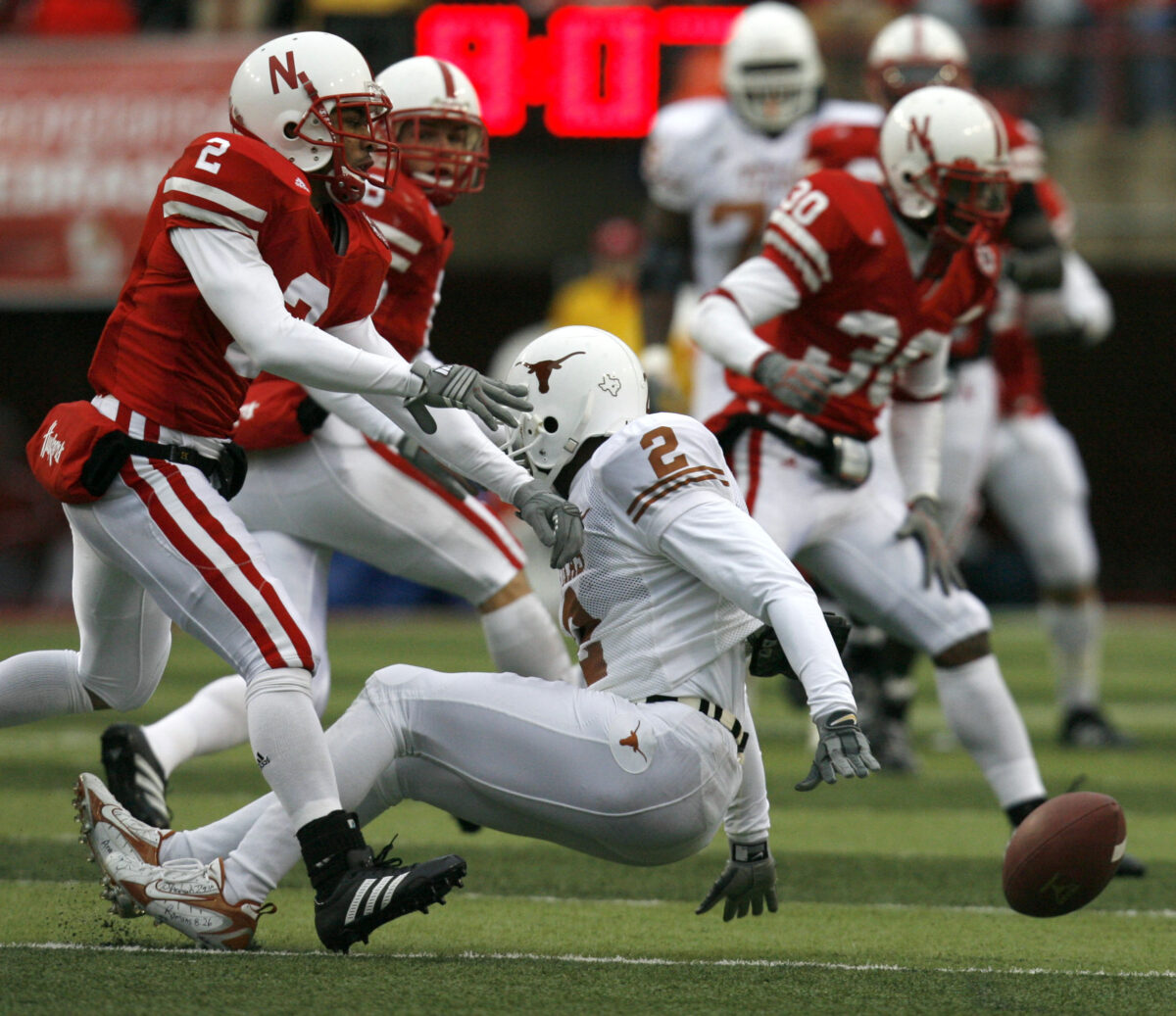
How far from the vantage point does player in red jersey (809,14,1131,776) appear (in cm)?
623

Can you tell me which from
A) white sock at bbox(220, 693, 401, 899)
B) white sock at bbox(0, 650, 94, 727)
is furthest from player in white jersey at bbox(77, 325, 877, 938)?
white sock at bbox(0, 650, 94, 727)

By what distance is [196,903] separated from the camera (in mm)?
3342

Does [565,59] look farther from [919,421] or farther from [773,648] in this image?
[773,648]

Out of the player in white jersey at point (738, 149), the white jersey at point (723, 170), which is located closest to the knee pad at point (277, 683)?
the player in white jersey at point (738, 149)

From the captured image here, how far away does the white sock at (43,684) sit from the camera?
12.6ft

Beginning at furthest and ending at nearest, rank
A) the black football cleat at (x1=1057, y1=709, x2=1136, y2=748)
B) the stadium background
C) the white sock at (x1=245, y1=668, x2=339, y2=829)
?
the stadium background
the black football cleat at (x1=1057, y1=709, x2=1136, y2=748)
the white sock at (x1=245, y1=668, x2=339, y2=829)

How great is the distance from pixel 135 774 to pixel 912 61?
11.5 feet

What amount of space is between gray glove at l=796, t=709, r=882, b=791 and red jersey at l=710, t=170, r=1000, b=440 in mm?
1759

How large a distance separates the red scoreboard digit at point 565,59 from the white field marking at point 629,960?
8.23m

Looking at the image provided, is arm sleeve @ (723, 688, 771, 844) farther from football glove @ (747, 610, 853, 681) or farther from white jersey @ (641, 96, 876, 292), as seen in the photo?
white jersey @ (641, 96, 876, 292)

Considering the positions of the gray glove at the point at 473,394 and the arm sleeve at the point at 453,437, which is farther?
the arm sleeve at the point at 453,437

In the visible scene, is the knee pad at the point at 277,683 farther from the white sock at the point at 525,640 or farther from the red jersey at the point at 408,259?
the red jersey at the point at 408,259

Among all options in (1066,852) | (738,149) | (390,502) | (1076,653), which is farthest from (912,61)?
(1066,852)

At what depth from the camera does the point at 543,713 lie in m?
3.30
